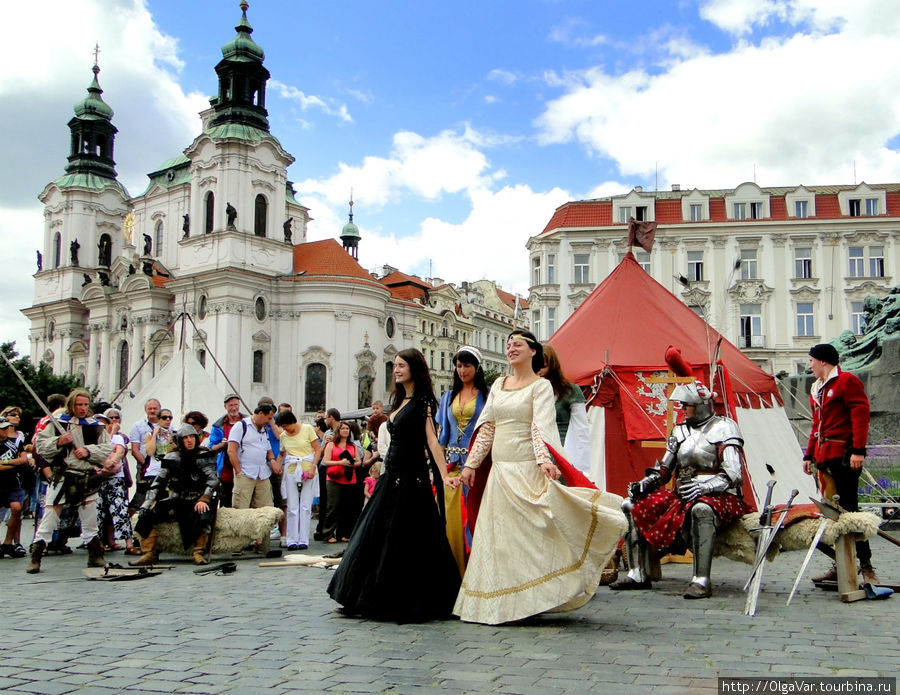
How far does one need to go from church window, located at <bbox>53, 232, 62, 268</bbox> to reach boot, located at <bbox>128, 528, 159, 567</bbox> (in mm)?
61695

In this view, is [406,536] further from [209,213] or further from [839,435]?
[209,213]

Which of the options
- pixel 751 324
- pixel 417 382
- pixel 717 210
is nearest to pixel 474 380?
pixel 417 382

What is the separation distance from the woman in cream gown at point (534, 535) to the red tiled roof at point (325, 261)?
4968cm

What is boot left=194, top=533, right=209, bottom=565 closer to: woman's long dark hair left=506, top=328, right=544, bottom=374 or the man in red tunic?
woman's long dark hair left=506, top=328, right=544, bottom=374

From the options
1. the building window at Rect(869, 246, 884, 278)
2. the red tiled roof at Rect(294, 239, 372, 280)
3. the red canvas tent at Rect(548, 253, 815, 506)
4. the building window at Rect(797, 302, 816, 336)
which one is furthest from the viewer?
the red tiled roof at Rect(294, 239, 372, 280)

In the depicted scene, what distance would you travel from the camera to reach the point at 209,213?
54219 mm

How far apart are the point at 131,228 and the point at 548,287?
3385 cm

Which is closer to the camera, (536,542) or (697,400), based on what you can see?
(536,542)

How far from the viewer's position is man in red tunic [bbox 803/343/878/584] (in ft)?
21.6

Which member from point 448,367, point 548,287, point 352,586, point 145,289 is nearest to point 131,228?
point 145,289

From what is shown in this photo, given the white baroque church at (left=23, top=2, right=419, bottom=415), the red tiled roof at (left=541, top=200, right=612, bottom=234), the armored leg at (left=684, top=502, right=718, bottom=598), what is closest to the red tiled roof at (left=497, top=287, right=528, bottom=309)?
the white baroque church at (left=23, top=2, right=419, bottom=415)

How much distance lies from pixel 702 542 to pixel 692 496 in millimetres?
347

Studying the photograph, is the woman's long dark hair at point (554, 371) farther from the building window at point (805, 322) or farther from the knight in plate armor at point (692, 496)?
the building window at point (805, 322)

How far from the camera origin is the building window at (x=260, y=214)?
54000 millimetres
